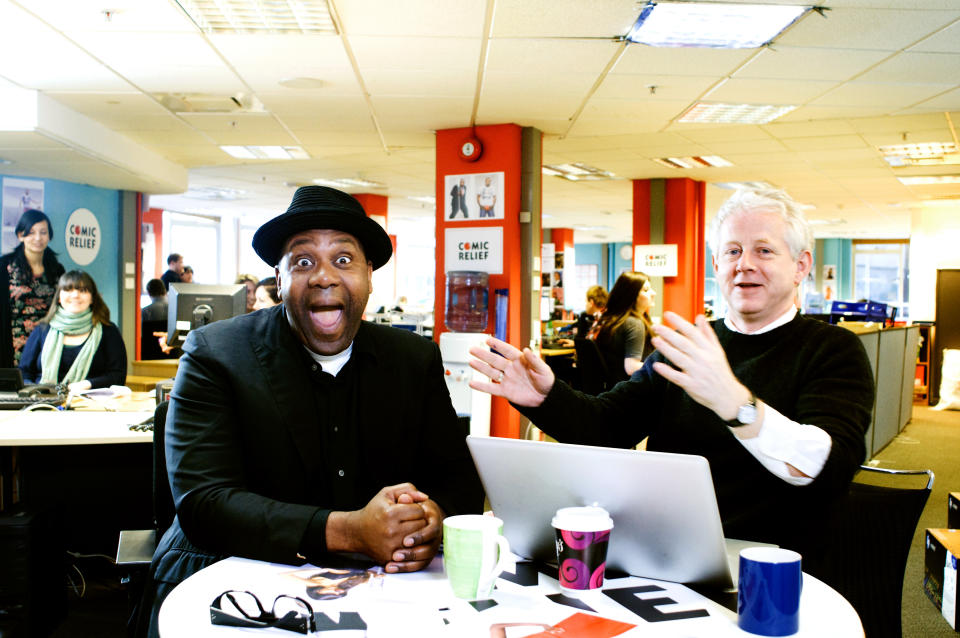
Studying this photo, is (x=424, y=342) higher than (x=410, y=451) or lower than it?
higher

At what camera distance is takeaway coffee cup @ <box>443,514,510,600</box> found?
1111 mm

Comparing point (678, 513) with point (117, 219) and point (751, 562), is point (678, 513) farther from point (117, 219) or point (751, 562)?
point (117, 219)

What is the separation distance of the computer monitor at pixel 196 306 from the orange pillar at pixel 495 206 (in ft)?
8.37

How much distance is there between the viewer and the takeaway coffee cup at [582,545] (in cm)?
111

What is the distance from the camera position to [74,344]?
4.66 m

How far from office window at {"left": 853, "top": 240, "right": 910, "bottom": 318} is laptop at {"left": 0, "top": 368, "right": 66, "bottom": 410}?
19.3 meters

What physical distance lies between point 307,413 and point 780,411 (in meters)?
1.00

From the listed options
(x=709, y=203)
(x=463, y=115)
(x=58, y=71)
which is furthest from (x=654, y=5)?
(x=709, y=203)

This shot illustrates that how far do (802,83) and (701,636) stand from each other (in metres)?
4.87

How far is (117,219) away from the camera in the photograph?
28.2 feet

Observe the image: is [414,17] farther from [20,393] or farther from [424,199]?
[424,199]

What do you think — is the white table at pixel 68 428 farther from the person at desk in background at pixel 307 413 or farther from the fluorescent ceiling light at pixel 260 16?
the fluorescent ceiling light at pixel 260 16

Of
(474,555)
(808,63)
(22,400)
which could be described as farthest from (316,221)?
(808,63)

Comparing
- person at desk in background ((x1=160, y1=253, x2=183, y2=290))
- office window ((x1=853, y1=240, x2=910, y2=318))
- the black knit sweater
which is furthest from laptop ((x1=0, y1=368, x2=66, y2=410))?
office window ((x1=853, y1=240, x2=910, y2=318))
